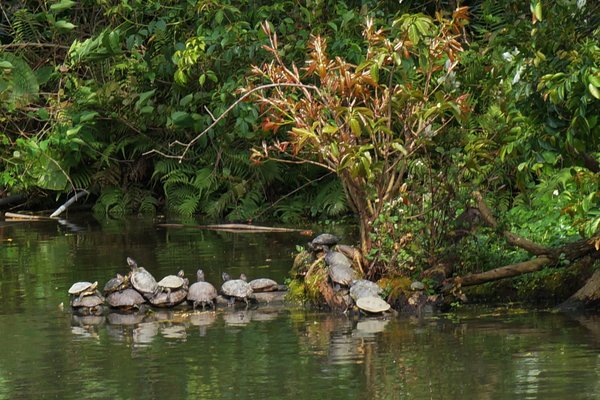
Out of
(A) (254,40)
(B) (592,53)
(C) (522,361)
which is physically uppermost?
(A) (254,40)

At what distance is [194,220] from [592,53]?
12069 millimetres

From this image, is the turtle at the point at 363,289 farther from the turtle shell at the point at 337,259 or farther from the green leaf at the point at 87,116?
the green leaf at the point at 87,116

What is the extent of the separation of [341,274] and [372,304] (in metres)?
0.58

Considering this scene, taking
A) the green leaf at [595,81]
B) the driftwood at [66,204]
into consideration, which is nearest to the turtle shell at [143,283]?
the green leaf at [595,81]

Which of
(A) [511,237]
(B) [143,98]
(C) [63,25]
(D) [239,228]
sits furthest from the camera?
(C) [63,25]

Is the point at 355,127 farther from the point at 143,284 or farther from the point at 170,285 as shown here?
the point at 143,284

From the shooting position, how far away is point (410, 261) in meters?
11.1

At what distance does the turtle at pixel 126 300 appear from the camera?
11102mm

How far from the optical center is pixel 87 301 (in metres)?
11.1

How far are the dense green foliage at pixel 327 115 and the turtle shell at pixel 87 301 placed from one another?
192 centimetres

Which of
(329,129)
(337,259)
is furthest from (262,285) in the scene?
(329,129)

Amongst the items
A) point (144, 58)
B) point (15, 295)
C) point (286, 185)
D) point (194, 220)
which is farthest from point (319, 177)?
point (15, 295)

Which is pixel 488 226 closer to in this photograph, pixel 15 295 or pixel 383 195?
pixel 383 195

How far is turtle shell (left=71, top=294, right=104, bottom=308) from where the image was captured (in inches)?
436
